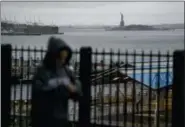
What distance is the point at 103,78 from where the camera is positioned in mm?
5832

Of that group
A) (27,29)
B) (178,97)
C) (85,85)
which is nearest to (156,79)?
(178,97)

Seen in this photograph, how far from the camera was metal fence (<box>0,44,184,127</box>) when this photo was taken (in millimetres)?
5555

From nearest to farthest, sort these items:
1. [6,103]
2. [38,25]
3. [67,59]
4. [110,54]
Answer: [67,59] < [110,54] < [6,103] < [38,25]

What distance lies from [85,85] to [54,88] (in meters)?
1.22

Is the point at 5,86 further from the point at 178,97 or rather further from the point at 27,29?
the point at 178,97

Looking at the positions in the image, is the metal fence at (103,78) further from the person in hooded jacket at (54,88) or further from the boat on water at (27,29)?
the person in hooded jacket at (54,88)

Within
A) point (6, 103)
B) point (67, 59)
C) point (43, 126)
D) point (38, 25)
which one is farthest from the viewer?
point (38, 25)

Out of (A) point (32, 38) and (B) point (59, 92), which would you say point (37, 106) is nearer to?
(B) point (59, 92)

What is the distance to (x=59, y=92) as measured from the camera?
437 cm

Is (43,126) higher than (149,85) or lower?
lower

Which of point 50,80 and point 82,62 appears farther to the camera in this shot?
point 82,62

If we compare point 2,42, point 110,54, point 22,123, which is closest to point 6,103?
point 22,123

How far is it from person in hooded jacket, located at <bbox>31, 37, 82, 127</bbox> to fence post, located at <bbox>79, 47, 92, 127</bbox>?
1.11 meters

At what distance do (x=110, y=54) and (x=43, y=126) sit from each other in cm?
159
